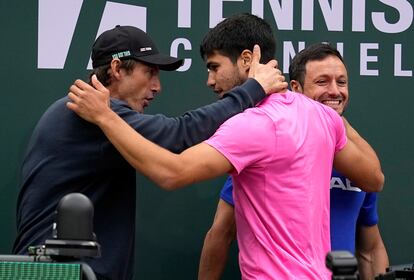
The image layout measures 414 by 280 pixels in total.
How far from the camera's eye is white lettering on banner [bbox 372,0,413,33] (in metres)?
3.81

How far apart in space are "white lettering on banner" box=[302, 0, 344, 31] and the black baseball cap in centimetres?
84

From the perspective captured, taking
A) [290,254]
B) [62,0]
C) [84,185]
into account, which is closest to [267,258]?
[290,254]

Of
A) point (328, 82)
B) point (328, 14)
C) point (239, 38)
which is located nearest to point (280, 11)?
point (328, 14)

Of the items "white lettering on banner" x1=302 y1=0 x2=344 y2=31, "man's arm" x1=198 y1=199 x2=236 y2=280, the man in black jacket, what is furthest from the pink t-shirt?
"white lettering on banner" x1=302 y1=0 x2=344 y2=31

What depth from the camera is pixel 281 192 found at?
9.22 feet

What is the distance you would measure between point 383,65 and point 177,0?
0.84m

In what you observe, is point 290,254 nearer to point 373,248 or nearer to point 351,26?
point 373,248

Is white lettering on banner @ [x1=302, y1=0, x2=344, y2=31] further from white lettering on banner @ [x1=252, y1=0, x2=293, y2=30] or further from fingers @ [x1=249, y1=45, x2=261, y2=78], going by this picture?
fingers @ [x1=249, y1=45, x2=261, y2=78]

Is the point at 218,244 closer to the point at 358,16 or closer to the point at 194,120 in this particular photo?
the point at 194,120

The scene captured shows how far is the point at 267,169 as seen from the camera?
2.81 meters

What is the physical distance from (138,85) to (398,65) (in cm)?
120

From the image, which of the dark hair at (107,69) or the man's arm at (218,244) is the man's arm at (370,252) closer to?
the man's arm at (218,244)

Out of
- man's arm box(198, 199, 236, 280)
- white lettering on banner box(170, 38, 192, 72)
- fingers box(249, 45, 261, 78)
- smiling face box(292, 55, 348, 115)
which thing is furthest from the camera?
white lettering on banner box(170, 38, 192, 72)

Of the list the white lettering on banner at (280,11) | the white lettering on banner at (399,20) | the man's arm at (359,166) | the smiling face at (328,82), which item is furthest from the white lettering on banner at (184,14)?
the man's arm at (359,166)
